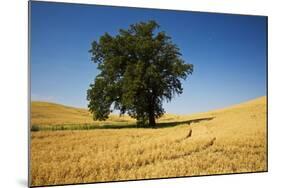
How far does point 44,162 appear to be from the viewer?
607 cm

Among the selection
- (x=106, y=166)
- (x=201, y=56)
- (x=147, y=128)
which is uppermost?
(x=201, y=56)

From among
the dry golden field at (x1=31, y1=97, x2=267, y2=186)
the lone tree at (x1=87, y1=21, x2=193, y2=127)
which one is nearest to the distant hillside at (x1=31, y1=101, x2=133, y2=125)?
the dry golden field at (x1=31, y1=97, x2=267, y2=186)

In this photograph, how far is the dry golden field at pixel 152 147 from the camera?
6.12 metres

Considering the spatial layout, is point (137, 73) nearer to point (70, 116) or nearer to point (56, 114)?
point (70, 116)

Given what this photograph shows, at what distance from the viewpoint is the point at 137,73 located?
6.68m

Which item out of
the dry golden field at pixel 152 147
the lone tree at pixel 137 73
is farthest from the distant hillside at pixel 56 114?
the lone tree at pixel 137 73

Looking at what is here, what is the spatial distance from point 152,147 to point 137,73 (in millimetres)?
976

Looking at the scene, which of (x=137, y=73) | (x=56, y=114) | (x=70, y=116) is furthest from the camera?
(x=137, y=73)

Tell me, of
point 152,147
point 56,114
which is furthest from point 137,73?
point 56,114

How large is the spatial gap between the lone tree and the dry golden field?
18cm

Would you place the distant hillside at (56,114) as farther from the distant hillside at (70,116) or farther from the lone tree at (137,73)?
the lone tree at (137,73)
